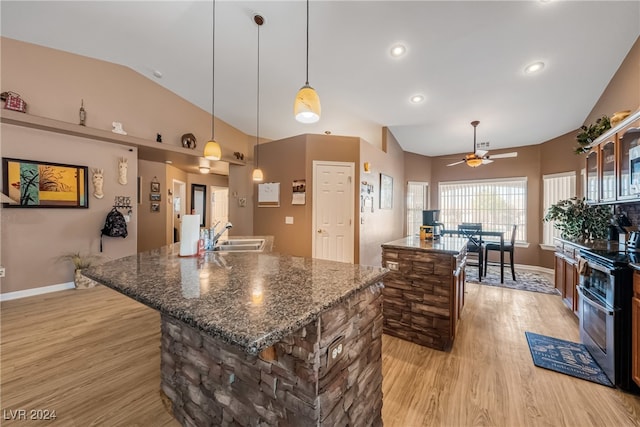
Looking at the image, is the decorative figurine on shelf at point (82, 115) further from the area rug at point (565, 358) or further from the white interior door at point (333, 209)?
the area rug at point (565, 358)

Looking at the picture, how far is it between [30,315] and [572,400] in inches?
204

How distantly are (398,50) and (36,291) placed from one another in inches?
228

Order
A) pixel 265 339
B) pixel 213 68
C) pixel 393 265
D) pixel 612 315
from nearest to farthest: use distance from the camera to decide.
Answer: pixel 265 339, pixel 612 315, pixel 393 265, pixel 213 68

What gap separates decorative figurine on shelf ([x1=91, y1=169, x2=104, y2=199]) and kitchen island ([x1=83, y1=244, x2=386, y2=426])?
3.27 meters

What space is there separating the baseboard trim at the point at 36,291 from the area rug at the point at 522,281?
6544 mm

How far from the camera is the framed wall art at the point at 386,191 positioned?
17.0 feet

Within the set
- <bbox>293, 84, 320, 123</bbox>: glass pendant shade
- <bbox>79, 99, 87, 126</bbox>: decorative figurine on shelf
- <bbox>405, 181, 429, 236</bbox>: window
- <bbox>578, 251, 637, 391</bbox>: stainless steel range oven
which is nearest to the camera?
<bbox>578, 251, 637, 391</bbox>: stainless steel range oven

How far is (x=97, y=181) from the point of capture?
386 centimetres

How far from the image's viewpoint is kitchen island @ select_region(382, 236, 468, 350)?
227cm

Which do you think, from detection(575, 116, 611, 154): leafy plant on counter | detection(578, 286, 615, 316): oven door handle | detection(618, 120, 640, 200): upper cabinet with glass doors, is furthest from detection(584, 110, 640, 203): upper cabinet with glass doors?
detection(578, 286, 615, 316): oven door handle

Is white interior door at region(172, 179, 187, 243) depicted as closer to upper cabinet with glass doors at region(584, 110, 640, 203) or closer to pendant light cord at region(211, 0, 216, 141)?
pendant light cord at region(211, 0, 216, 141)

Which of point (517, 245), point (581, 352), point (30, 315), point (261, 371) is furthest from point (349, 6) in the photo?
point (517, 245)

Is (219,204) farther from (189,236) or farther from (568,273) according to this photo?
(568,273)

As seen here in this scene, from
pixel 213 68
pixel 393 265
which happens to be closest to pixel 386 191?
pixel 393 265
